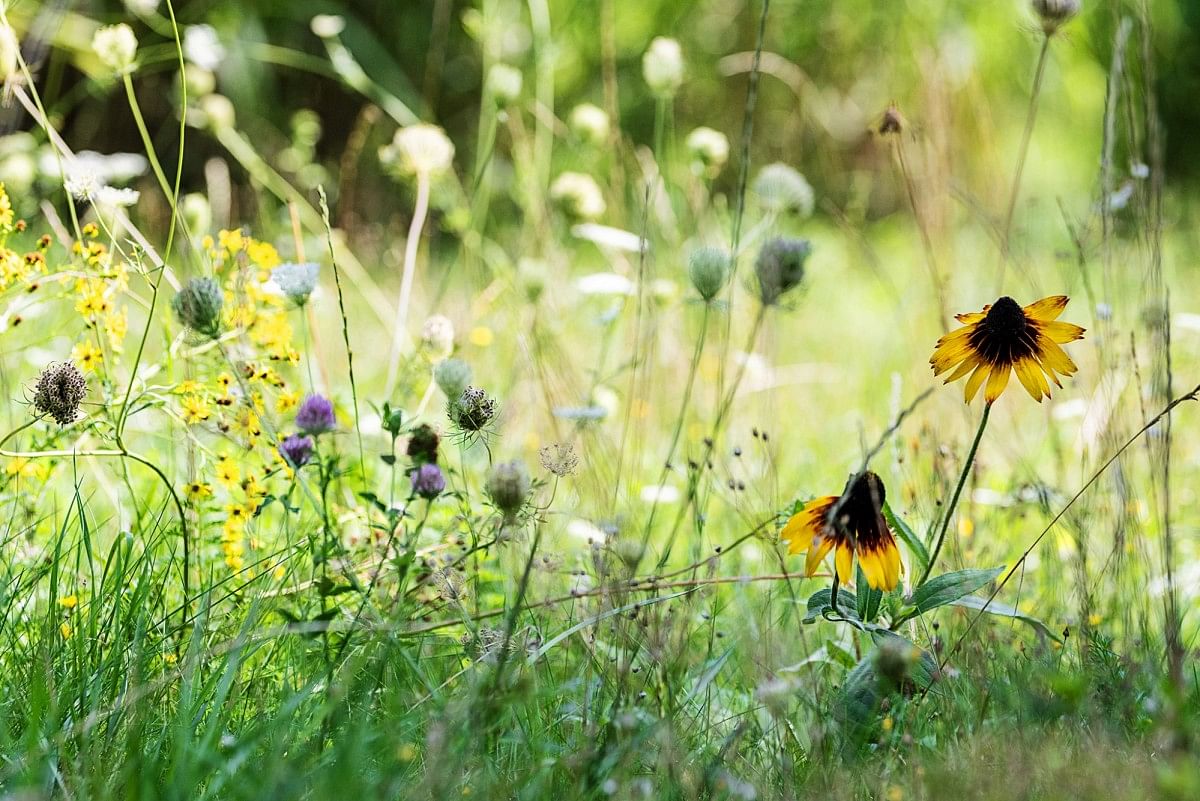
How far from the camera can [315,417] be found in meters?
1.30

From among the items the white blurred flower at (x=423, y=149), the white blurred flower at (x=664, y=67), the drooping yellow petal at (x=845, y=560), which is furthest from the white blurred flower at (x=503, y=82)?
the drooping yellow petal at (x=845, y=560)

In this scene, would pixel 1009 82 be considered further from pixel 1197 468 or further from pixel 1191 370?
pixel 1197 468

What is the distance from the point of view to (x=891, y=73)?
5582mm

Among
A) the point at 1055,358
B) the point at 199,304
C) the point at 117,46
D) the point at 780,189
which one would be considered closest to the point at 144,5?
the point at 117,46

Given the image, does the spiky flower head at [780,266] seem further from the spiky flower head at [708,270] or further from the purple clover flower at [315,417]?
the purple clover flower at [315,417]

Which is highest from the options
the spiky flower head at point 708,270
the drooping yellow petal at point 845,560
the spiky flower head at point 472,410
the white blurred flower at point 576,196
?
the white blurred flower at point 576,196

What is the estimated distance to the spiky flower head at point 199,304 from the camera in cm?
145

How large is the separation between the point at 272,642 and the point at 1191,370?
2.38m

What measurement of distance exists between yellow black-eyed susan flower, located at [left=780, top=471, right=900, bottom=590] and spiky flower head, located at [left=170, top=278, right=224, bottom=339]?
0.74 m

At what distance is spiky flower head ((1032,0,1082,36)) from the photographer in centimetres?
176

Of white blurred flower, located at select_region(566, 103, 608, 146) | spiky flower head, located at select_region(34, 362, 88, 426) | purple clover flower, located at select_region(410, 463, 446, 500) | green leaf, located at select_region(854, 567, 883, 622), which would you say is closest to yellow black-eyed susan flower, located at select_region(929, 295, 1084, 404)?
green leaf, located at select_region(854, 567, 883, 622)

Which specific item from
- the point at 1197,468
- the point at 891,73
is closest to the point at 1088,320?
the point at 1197,468

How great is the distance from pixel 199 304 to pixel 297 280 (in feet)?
0.39

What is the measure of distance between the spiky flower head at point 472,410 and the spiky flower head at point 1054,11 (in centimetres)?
105
